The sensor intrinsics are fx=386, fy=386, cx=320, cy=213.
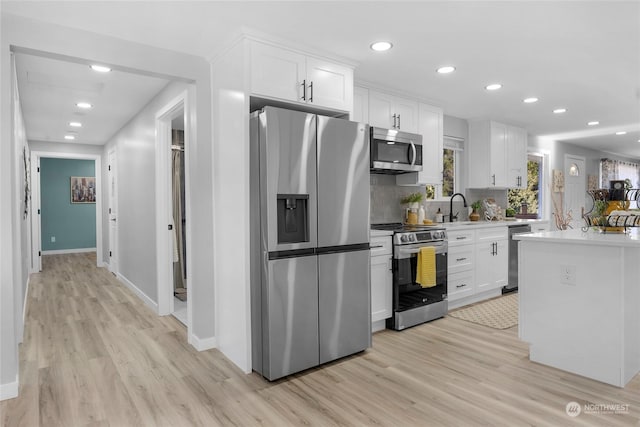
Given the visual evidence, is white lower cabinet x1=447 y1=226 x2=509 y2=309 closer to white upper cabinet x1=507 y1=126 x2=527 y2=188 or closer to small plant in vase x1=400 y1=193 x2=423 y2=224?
small plant in vase x1=400 y1=193 x2=423 y2=224

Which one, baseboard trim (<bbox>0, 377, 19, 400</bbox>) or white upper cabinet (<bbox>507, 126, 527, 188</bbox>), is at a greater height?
white upper cabinet (<bbox>507, 126, 527, 188</bbox>)

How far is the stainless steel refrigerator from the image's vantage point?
2551 mm

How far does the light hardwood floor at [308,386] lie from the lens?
7.06 feet

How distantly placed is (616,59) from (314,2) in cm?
267

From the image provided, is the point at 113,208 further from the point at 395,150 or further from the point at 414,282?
the point at 414,282

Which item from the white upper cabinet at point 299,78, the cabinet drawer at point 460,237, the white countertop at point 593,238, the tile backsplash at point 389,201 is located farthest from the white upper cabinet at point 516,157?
the white upper cabinet at point 299,78

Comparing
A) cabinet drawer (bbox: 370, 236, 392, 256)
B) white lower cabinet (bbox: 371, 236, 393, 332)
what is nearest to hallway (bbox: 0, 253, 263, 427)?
white lower cabinet (bbox: 371, 236, 393, 332)

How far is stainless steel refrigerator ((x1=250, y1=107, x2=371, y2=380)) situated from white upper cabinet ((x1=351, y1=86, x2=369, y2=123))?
2.43ft

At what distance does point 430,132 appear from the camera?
14.6 ft

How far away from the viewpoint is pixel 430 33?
2693mm

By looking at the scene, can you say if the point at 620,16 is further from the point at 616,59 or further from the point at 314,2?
the point at 314,2

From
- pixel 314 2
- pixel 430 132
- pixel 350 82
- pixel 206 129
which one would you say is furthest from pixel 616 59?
pixel 206 129

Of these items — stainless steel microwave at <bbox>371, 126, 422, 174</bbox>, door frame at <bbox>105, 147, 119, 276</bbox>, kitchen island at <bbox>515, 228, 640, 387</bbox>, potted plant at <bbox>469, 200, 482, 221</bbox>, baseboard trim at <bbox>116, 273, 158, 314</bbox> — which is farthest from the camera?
door frame at <bbox>105, 147, 119, 276</bbox>

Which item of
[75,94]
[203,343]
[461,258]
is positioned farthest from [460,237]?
[75,94]
